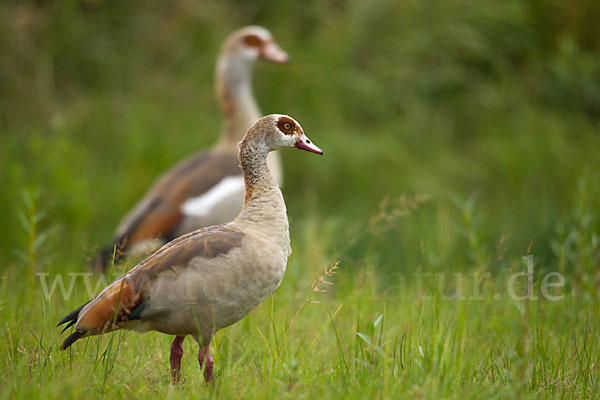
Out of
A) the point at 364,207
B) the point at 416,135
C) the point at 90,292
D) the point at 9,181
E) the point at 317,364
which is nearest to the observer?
Answer: the point at 317,364

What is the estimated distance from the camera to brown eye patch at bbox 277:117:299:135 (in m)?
3.57

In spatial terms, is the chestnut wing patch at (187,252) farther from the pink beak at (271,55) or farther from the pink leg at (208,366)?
the pink beak at (271,55)

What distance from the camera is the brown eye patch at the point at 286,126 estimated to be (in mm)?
3570

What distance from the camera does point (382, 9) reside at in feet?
30.8

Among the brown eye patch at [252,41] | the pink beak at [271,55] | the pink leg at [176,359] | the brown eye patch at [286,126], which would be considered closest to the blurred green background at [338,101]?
the pink beak at [271,55]

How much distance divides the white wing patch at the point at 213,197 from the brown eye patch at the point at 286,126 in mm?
2327

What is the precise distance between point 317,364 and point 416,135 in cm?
612

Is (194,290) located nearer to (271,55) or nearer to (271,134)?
(271,134)

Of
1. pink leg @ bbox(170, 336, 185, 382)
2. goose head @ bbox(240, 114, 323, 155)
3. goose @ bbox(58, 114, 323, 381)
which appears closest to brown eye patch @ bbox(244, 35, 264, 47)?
goose head @ bbox(240, 114, 323, 155)

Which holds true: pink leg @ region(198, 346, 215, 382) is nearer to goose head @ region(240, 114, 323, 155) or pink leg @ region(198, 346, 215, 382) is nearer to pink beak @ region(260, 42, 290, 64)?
goose head @ region(240, 114, 323, 155)

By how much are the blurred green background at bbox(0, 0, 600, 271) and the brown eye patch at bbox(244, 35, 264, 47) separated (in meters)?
1.78

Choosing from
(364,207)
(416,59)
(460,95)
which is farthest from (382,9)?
(364,207)

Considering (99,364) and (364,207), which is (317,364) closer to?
(99,364)

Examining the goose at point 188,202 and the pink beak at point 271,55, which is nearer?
the goose at point 188,202
